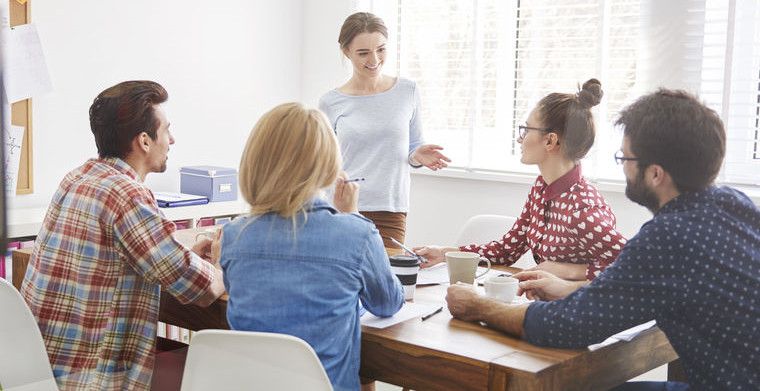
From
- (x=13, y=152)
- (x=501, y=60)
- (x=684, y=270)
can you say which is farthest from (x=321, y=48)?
(x=684, y=270)

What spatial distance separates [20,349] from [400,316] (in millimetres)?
838

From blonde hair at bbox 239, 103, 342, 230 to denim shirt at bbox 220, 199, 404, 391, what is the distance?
0.10ft

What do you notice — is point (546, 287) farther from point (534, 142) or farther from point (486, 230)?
point (486, 230)

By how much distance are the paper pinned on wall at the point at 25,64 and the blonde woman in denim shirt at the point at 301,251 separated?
1853 mm

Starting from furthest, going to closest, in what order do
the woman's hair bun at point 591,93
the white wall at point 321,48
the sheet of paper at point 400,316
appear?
1. the white wall at point 321,48
2. the woman's hair bun at point 591,93
3. the sheet of paper at point 400,316

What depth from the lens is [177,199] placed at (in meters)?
3.09

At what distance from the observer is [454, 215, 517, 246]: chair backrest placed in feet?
8.41

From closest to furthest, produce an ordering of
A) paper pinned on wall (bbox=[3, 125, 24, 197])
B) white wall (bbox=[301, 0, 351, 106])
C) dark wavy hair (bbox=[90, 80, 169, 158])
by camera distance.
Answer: dark wavy hair (bbox=[90, 80, 169, 158]) → paper pinned on wall (bbox=[3, 125, 24, 197]) → white wall (bbox=[301, 0, 351, 106])

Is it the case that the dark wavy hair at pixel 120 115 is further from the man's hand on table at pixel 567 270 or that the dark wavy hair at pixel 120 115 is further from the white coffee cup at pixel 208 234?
the man's hand on table at pixel 567 270

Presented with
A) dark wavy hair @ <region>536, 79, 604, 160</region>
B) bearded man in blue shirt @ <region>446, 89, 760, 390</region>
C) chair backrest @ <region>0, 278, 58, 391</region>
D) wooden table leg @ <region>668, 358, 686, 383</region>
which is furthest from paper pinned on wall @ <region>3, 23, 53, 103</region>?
wooden table leg @ <region>668, 358, 686, 383</region>

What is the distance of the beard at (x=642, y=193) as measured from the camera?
1.41 m

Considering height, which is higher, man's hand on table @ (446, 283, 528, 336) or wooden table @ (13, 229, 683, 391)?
man's hand on table @ (446, 283, 528, 336)

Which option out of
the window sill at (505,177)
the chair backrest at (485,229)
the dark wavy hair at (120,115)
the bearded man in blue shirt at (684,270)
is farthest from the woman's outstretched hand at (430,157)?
the bearded man in blue shirt at (684,270)

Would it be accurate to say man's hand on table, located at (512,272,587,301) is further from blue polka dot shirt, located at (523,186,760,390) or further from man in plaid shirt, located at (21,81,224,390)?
man in plaid shirt, located at (21,81,224,390)
